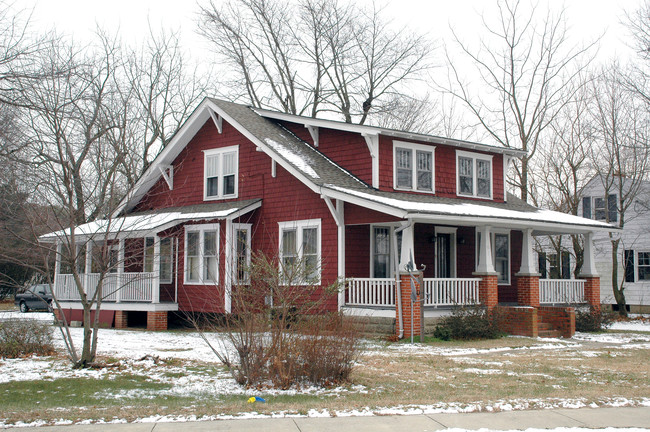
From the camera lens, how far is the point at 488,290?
19.2 m

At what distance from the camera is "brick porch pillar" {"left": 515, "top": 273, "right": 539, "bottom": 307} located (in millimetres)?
20500

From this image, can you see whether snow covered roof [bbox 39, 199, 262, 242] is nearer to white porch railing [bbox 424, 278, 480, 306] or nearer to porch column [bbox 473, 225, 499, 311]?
white porch railing [bbox 424, 278, 480, 306]

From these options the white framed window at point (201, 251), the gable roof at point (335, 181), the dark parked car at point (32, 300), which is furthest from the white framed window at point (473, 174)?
the dark parked car at point (32, 300)

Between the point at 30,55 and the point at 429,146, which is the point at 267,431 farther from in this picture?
the point at 429,146

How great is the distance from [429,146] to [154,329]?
10167mm

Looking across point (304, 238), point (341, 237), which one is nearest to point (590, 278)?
point (341, 237)

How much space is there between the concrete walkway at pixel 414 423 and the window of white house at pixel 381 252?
38.6 ft

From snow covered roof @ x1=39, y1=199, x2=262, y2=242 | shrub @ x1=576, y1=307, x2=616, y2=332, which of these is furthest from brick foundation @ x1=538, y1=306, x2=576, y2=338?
snow covered roof @ x1=39, y1=199, x2=262, y2=242

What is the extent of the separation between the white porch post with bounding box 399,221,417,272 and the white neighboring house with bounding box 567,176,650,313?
658 inches

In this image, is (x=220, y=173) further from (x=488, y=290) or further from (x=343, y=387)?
(x=343, y=387)

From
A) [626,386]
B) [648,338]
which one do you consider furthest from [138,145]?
[626,386]

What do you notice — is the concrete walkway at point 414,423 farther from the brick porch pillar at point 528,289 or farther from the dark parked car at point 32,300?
the dark parked car at point 32,300

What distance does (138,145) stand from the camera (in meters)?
35.4

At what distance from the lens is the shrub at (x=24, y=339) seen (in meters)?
13.6
